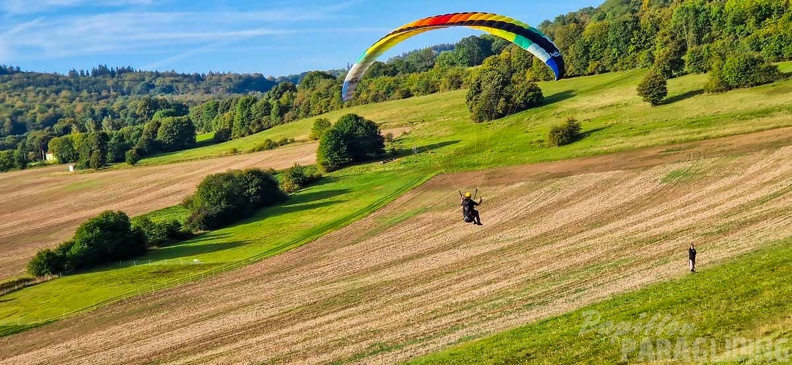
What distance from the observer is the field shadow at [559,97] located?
9262cm

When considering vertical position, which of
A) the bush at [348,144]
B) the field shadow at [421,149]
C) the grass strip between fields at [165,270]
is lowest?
the grass strip between fields at [165,270]

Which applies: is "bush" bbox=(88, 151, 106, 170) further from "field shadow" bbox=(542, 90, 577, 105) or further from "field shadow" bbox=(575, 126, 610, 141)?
"field shadow" bbox=(575, 126, 610, 141)

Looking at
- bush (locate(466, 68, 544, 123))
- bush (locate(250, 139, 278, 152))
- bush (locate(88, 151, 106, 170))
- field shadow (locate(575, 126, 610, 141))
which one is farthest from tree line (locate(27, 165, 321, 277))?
bush (locate(88, 151, 106, 170))

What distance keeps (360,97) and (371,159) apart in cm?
6663

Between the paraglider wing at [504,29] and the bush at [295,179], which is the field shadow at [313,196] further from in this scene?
the paraglider wing at [504,29]

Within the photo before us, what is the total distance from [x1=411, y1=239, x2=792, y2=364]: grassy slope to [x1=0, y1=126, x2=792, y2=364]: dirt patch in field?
1492 millimetres

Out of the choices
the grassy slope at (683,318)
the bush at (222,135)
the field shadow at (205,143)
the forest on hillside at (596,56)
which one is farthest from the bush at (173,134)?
the grassy slope at (683,318)

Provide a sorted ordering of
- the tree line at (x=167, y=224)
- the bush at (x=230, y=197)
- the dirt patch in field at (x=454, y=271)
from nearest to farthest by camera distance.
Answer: the dirt patch in field at (x=454, y=271)
the tree line at (x=167, y=224)
the bush at (x=230, y=197)

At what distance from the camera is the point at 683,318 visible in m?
20.7

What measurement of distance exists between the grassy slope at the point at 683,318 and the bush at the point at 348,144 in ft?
187

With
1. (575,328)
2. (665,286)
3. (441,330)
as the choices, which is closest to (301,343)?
(441,330)

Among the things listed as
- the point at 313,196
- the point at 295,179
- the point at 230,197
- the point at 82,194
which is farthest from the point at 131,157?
the point at 313,196

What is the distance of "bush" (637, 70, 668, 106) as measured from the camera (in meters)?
74.6

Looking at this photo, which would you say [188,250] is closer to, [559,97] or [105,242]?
[105,242]
